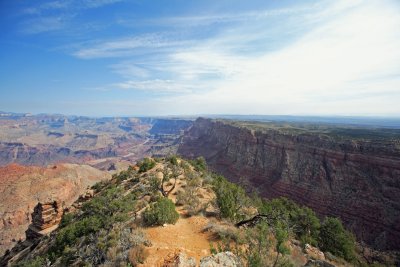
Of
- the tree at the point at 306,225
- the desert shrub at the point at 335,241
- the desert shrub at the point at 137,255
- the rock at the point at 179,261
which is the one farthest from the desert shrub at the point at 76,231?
the desert shrub at the point at 335,241

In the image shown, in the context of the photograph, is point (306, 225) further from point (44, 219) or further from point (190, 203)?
point (44, 219)

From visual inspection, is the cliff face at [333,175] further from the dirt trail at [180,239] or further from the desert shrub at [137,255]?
the desert shrub at [137,255]

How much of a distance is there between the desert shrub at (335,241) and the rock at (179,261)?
1677cm

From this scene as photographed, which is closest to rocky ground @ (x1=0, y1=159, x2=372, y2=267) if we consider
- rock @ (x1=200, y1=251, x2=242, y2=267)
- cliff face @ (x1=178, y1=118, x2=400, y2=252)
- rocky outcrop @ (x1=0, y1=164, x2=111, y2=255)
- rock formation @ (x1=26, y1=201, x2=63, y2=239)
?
rock @ (x1=200, y1=251, x2=242, y2=267)

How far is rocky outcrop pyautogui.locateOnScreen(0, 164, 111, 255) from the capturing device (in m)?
43.7

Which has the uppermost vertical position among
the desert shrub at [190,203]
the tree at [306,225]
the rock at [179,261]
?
the rock at [179,261]

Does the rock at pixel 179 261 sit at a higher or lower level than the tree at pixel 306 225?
higher

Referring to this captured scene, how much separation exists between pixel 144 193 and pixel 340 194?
134 ft

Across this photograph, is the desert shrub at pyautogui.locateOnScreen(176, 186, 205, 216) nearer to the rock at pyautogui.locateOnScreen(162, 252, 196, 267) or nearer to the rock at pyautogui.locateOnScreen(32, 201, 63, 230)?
the rock at pyautogui.locateOnScreen(162, 252, 196, 267)

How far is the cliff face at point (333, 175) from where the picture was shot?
3962 centimetres

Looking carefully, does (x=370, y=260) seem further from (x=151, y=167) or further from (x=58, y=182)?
(x=58, y=182)

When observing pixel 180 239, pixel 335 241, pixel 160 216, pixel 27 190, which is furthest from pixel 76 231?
pixel 27 190

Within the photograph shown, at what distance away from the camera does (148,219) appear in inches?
535

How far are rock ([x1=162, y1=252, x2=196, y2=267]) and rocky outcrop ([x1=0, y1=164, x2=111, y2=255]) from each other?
32.0m
